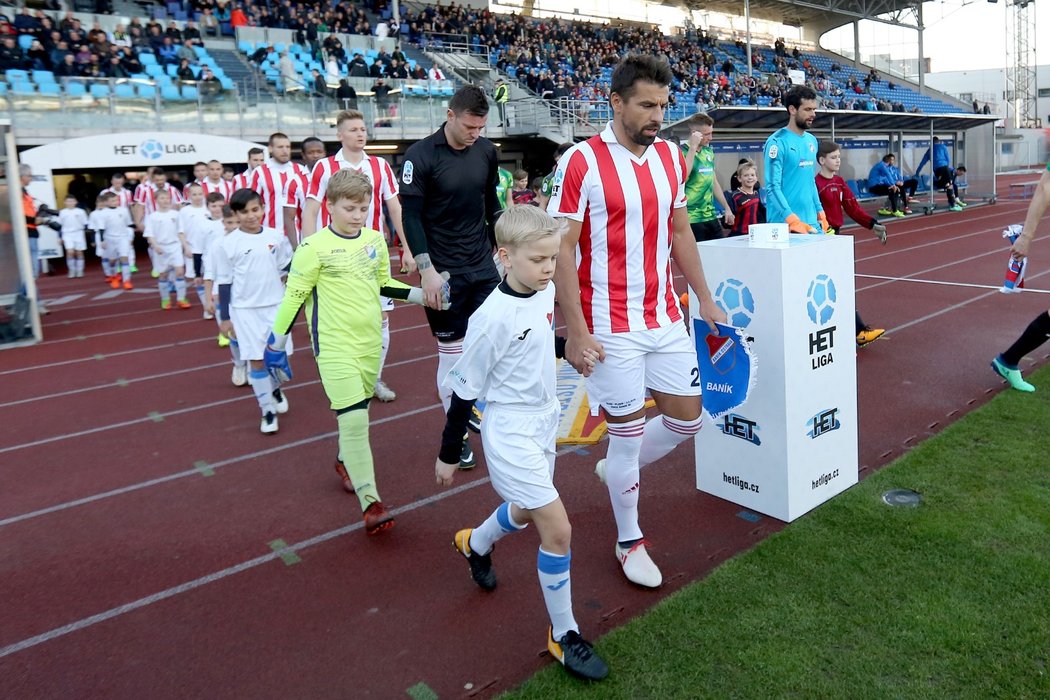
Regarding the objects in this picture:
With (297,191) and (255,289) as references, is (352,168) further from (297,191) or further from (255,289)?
(297,191)

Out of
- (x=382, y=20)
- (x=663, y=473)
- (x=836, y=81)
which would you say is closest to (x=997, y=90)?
(x=836, y=81)

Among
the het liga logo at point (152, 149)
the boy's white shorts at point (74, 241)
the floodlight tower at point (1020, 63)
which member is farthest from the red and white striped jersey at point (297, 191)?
the floodlight tower at point (1020, 63)

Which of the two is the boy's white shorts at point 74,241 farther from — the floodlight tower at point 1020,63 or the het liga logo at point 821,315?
the floodlight tower at point 1020,63

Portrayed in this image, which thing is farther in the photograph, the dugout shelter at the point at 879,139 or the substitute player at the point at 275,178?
the dugout shelter at the point at 879,139

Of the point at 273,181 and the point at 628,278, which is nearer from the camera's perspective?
the point at 628,278

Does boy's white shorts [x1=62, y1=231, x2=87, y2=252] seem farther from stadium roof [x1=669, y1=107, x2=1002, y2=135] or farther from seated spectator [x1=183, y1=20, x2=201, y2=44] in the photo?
stadium roof [x1=669, y1=107, x2=1002, y2=135]

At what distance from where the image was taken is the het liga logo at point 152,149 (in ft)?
60.1

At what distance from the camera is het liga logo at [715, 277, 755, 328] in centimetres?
394

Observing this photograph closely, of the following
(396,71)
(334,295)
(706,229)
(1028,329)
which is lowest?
(1028,329)

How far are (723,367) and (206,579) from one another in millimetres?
2801

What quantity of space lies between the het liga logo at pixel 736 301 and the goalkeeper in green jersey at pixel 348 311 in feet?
5.30

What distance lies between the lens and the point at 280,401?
680cm

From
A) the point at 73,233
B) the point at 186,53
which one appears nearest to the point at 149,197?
the point at 73,233

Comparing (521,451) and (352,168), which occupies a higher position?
(352,168)
